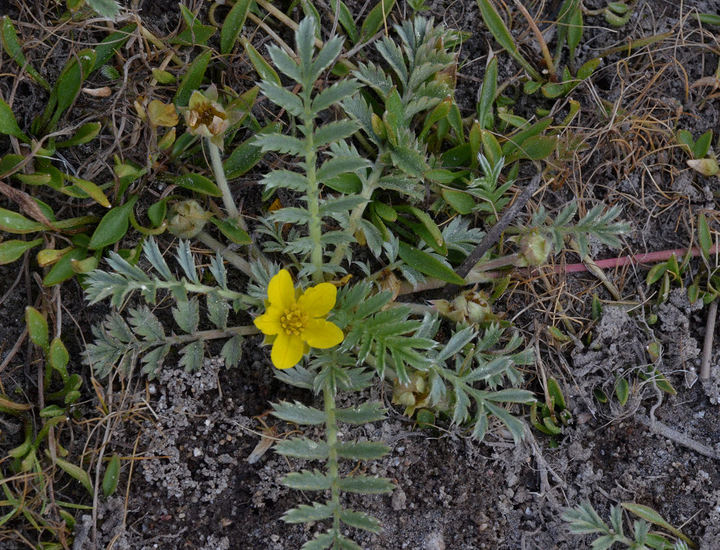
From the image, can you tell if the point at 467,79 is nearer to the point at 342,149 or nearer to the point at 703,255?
the point at 342,149

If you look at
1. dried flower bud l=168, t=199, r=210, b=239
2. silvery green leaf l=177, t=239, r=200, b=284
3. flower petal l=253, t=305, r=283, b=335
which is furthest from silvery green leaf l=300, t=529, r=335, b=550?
dried flower bud l=168, t=199, r=210, b=239

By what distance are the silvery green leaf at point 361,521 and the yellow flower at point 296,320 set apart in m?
0.59

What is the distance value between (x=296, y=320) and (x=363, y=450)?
554 mm

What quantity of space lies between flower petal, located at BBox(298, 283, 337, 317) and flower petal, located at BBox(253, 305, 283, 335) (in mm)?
97

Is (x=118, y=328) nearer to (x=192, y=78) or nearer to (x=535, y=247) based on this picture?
(x=192, y=78)

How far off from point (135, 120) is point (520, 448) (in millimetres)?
2254

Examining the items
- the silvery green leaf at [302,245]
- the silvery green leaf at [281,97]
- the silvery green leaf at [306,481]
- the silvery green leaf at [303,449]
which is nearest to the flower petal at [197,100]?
the silvery green leaf at [281,97]

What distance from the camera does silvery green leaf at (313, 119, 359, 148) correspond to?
2576 mm

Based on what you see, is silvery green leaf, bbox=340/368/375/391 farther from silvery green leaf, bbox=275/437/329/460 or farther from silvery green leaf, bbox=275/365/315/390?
silvery green leaf, bbox=275/437/329/460

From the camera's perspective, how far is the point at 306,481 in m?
2.54

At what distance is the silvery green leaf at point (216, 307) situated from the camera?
286cm

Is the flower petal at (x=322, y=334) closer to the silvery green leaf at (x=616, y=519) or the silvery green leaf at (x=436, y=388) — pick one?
the silvery green leaf at (x=436, y=388)

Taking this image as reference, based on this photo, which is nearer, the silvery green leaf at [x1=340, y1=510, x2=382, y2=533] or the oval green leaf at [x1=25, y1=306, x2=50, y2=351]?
the silvery green leaf at [x1=340, y1=510, x2=382, y2=533]

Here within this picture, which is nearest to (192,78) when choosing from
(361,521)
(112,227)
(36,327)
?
(112,227)
